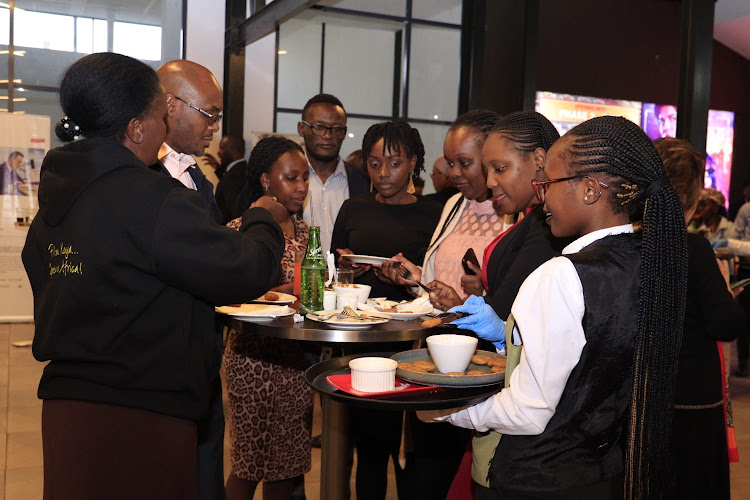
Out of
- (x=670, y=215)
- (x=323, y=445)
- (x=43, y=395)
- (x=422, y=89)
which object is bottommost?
(x=323, y=445)

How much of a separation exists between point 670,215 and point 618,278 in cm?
20

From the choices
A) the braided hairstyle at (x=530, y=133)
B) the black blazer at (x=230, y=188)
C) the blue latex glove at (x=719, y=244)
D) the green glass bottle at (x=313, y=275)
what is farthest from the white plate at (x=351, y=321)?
the blue latex glove at (x=719, y=244)

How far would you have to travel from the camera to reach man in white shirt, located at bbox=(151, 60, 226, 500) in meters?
2.58

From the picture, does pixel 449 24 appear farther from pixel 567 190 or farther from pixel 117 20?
pixel 567 190

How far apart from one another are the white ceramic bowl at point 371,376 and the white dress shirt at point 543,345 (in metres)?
0.25

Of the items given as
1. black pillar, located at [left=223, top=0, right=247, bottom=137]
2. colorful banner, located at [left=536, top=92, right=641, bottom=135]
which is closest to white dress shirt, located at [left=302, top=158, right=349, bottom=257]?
black pillar, located at [left=223, top=0, right=247, bottom=137]

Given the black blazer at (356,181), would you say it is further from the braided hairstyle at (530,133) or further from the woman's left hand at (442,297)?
the braided hairstyle at (530,133)

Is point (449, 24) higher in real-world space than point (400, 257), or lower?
higher

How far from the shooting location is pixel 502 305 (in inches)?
80.8

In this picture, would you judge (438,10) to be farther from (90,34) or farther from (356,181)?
(356,181)

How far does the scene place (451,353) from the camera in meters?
1.78

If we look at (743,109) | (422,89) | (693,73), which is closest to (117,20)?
(422,89)

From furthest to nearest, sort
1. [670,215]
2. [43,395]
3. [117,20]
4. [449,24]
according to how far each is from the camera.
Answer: [449,24] < [117,20] < [43,395] < [670,215]

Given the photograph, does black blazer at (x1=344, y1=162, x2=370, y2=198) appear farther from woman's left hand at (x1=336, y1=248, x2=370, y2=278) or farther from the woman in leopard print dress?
the woman in leopard print dress
